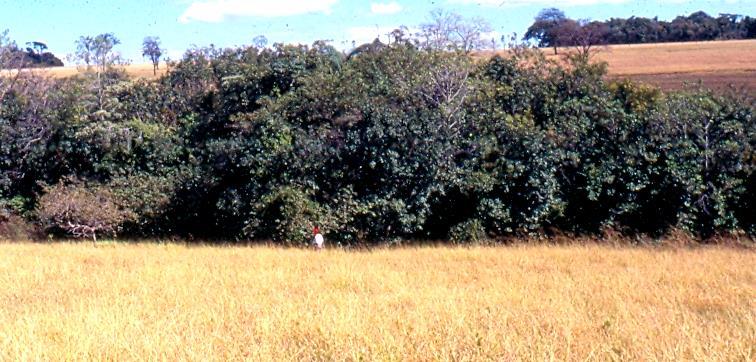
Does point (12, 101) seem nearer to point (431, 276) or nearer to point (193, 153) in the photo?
point (193, 153)

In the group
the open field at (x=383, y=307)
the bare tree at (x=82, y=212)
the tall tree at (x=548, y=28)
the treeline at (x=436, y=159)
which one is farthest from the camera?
the tall tree at (x=548, y=28)

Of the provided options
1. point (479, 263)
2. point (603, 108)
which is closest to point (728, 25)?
point (603, 108)

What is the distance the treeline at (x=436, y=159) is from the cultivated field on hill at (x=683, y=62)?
13804 mm

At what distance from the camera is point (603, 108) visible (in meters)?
21.8

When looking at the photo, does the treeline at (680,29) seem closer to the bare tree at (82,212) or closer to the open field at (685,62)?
the open field at (685,62)

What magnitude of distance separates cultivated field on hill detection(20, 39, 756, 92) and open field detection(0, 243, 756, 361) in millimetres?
23961

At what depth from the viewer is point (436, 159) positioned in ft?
68.9

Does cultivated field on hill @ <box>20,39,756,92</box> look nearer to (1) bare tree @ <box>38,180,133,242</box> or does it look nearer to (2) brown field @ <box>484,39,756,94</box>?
(2) brown field @ <box>484,39,756,94</box>

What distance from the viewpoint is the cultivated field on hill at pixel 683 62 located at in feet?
129

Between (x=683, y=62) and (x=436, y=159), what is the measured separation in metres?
30.7

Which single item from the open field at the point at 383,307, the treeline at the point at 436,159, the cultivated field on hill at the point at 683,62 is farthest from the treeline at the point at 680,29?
the open field at the point at 383,307

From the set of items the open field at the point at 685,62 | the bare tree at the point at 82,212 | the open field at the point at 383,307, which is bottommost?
the bare tree at the point at 82,212

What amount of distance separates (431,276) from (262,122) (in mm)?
10596

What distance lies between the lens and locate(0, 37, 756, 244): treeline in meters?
20.9
